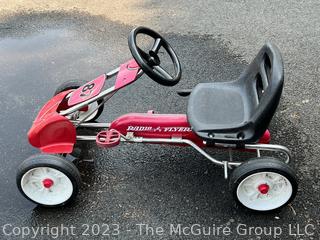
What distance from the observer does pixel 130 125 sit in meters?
2.72

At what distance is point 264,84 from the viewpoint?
2.49 metres

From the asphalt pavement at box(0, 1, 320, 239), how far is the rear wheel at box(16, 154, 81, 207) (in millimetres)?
108

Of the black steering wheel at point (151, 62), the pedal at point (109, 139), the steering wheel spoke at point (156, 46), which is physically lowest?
the pedal at point (109, 139)

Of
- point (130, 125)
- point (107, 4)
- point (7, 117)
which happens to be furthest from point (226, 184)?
point (107, 4)

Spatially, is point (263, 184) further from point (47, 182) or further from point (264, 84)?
point (47, 182)

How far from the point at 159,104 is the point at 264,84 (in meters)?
1.28

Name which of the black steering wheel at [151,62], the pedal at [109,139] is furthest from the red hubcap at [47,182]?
the black steering wheel at [151,62]

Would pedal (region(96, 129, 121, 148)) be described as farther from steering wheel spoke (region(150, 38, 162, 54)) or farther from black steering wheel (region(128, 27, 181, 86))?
steering wheel spoke (region(150, 38, 162, 54))

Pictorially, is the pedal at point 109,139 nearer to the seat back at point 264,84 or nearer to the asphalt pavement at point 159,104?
the asphalt pavement at point 159,104

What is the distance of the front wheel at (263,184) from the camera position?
2.39 m

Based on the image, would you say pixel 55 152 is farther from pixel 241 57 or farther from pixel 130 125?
pixel 241 57

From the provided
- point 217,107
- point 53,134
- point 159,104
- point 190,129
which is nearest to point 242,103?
point 217,107

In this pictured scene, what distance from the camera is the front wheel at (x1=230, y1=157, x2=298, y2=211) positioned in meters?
2.39

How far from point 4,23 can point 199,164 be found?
3.11m
